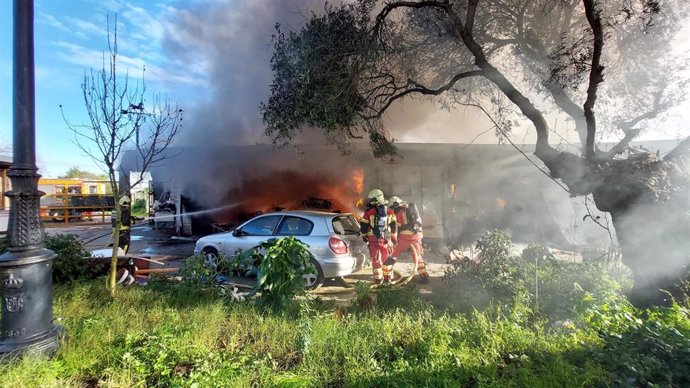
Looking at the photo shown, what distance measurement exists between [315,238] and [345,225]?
0.71m

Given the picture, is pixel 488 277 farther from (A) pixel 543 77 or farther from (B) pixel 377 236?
(A) pixel 543 77

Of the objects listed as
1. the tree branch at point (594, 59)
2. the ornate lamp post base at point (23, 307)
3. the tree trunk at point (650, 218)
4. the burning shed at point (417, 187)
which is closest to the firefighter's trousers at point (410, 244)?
the tree trunk at point (650, 218)

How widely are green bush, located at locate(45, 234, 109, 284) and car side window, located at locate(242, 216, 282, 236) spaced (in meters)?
2.25

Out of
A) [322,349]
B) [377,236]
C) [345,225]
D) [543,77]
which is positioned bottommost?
[322,349]

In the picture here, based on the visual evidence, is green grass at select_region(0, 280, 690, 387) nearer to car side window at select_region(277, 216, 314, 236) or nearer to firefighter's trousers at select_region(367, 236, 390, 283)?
car side window at select_region(277, 216, 314, 236)

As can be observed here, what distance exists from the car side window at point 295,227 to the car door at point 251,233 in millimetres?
154

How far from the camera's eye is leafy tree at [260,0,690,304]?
3.74 metres

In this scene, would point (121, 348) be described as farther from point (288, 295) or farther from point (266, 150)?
point (266, 150)

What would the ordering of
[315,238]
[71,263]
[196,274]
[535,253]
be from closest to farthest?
[196,274], [71,263], [315,238], [535,253]

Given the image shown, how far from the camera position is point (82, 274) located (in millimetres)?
4664

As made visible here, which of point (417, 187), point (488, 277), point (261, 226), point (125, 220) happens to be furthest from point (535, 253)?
point (125, 220)

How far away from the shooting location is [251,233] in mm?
6316

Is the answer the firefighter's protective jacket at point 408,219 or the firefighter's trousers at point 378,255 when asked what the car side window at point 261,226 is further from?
the firefighter's protective jacket at point 408,219

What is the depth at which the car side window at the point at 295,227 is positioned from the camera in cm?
586
